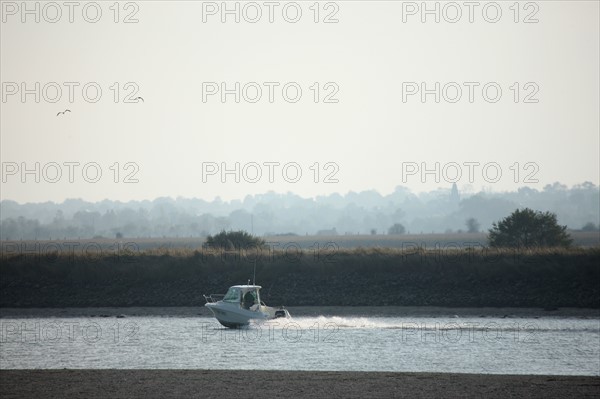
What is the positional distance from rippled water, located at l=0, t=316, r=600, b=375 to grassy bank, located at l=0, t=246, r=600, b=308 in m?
9.34

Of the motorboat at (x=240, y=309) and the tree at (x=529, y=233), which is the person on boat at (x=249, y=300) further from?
the tree at (x=529, y=233)

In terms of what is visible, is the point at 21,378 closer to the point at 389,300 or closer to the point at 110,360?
Answer: the point at 110,360

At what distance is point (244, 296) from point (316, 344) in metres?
13.4

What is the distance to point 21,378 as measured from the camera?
3522 cm

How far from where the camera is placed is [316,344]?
49531 millimetres

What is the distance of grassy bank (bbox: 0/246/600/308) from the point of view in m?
73.2

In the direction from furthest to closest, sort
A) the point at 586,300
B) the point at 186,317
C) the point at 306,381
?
1. the point at 586,300
2. the point at 186,317
3. the point at 306,381

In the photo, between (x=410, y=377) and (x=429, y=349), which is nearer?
(x=410, y=377)

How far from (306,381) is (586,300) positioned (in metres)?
41.1

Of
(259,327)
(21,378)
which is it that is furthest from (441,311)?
(21,378)

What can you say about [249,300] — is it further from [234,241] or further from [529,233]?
[529,233]

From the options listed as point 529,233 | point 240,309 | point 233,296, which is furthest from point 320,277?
point 529,233

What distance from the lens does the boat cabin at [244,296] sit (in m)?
61.2

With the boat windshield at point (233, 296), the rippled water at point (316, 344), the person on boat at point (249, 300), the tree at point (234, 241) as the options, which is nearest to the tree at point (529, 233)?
the tree at point (234, 241)
